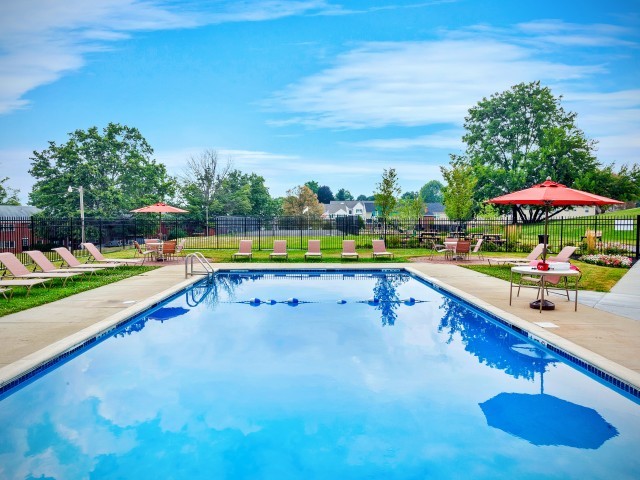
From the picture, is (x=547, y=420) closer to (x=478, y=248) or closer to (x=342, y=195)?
(x=478, y=248)

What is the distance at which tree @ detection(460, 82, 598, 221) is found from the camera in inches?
1606

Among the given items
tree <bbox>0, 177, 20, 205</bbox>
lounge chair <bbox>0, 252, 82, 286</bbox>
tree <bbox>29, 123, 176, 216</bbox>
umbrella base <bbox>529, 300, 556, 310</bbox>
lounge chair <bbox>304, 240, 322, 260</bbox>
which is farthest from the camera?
tree <bbox>0, 177, 20, 205</bbox>

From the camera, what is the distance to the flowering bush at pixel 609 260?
613 inches

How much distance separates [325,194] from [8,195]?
74.1 metres

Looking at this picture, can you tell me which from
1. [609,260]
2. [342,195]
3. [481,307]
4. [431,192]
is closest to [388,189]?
[609,260]

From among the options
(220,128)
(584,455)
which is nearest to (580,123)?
(220,128)

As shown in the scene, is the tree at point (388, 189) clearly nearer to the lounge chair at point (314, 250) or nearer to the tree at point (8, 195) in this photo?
the lounge chair at point (314, 250)

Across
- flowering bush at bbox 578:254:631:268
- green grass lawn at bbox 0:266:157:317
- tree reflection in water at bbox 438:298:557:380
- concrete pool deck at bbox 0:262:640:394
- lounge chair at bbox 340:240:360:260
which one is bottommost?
tree reflection in water at bbox 438:298:557:380

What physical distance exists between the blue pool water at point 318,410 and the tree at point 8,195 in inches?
2446

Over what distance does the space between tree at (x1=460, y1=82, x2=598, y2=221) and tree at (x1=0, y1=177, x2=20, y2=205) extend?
55.9 m

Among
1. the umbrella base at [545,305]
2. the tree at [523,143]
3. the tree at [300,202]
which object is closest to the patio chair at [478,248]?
the umbrella base at [545,305]

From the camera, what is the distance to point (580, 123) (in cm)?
4284

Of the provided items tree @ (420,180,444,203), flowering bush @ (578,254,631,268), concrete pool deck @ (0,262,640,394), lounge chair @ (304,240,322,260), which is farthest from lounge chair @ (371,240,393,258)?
tree @ (420,180,444,203)

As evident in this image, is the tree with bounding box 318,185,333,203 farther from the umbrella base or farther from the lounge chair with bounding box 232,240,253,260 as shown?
the umbrella base
